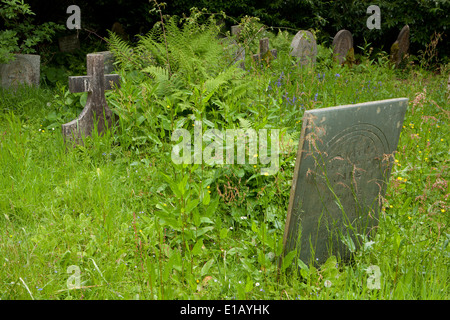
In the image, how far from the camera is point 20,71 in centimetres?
572

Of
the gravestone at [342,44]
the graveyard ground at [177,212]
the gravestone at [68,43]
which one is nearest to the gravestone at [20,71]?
the graveyard ground at [177,212]

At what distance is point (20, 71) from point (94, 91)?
2412mm

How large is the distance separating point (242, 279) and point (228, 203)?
579mm

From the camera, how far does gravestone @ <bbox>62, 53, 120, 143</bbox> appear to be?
153 inches

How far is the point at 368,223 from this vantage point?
2.65m

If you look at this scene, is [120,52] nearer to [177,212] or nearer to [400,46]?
[177,212]

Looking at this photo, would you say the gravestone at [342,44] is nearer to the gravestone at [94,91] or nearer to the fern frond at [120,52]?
the fern frond at [120,52]

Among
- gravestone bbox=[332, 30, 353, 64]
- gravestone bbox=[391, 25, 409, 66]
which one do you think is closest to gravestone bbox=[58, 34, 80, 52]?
gravestone bbox=[332, 30, 353, 64]

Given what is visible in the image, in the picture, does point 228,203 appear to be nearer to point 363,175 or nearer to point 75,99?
point 363,175

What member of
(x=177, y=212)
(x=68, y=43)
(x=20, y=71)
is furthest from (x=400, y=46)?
(x=177, y=212)

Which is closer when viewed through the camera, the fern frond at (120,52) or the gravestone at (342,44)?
the fern frond at (120,52)

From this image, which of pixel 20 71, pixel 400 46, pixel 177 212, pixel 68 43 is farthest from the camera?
pixel 400 46

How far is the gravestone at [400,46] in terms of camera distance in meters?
8.84

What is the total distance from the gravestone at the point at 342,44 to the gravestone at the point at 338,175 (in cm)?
564
